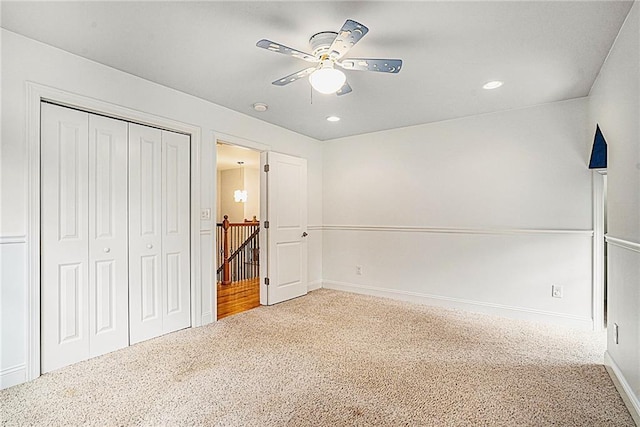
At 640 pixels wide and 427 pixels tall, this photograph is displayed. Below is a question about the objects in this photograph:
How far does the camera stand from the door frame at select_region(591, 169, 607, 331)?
332 centimetres

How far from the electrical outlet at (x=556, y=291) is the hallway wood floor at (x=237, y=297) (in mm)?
3434

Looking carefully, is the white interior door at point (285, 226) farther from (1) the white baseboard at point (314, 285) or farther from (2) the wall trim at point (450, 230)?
(2) the wall trim at point (450, 230)

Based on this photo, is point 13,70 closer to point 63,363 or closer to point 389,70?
point 63,363

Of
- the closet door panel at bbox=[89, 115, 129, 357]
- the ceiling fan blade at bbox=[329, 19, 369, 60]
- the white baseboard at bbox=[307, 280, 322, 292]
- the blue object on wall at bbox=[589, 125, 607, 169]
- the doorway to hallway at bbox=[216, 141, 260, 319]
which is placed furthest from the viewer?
the white baseboard at bbox=[307, 280, 322, 292]

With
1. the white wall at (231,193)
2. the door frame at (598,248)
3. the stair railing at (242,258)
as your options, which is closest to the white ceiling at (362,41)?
the door frame at (598,248)

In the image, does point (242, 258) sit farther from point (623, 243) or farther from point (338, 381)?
point (623, 243)

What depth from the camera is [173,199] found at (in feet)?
10.7

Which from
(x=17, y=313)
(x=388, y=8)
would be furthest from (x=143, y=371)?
(x=388, y=8)

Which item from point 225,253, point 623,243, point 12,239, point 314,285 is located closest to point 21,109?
point 12,239

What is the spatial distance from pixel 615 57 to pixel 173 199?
3.79 meters

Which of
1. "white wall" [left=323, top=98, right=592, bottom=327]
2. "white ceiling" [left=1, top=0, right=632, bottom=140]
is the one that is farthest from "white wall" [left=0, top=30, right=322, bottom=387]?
"white wall" [left=323, top=98, right=592, bottom=327]

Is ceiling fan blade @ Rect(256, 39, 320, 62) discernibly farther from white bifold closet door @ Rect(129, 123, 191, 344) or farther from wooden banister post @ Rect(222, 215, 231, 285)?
wooden banister post @ Rect(222, 215, 231, 285)

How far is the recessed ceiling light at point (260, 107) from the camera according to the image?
365 centimetres

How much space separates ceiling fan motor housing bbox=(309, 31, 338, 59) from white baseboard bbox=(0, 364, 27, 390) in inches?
117
